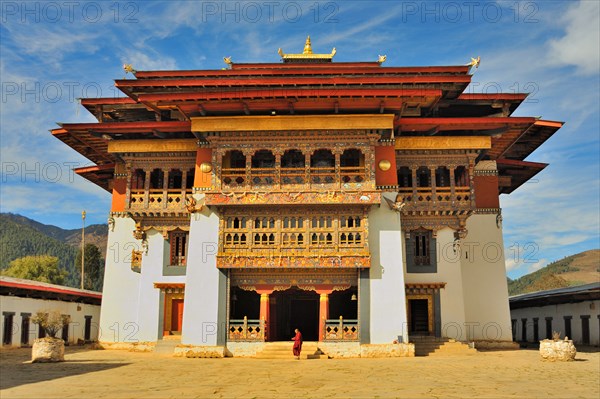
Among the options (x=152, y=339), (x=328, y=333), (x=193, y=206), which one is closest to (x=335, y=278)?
(x=328, y=333)

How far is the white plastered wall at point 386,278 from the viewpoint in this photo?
24.6 metres

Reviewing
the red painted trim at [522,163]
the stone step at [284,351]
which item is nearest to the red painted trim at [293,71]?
the red painted trim at [522,163]

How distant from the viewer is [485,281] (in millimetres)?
29750

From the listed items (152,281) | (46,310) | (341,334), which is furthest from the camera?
(46,310)

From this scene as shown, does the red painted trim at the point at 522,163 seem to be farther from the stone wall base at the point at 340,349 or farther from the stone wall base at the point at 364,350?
the stone wall base at the point at 340,349

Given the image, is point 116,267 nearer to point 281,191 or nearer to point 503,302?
point 281,191

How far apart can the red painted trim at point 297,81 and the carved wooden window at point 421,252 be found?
23.1ft

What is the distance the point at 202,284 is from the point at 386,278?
25.1 ft

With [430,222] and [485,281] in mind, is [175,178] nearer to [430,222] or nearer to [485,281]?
[430,222]

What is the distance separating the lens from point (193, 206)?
2572cm

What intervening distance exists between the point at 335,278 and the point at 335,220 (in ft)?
7.98

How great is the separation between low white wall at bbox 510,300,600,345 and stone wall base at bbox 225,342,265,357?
1726 cm

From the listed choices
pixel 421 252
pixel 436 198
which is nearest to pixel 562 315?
pixel 421 252

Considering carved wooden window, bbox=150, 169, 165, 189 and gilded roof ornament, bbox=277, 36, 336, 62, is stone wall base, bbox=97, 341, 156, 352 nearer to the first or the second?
carved wooden window, bbox=150, 169, 165, 189
